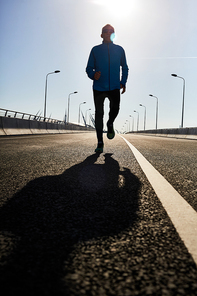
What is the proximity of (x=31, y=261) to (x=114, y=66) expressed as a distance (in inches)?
196

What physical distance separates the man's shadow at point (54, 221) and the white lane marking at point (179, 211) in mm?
224

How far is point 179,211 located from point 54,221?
882 mm

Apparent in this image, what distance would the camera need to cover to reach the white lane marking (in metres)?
1.44

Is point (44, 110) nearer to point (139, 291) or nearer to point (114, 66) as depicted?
point (114, 66)

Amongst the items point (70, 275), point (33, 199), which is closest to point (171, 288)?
point (70, 275)

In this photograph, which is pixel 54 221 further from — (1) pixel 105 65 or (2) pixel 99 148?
(1) pixel 105 65

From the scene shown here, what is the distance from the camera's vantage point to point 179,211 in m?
1.94

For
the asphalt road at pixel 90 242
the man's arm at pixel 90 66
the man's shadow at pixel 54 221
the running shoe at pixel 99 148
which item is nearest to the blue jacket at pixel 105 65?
the man's arm at pixel 90 66

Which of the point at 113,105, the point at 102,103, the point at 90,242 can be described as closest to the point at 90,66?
the point at 102,103

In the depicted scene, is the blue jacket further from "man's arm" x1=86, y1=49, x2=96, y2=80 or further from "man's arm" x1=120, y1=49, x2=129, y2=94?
"man's arm" x1=120, y1=49, x2=129, y2=94

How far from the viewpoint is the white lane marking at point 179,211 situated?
1.44m

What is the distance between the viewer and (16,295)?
92 cm

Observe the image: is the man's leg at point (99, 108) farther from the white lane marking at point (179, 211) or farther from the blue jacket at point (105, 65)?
the white lane marking at point (179, 211)

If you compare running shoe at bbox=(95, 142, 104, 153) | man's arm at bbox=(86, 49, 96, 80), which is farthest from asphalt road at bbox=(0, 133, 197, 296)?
man's arm at bbox=(86, 49, 96, 80)
